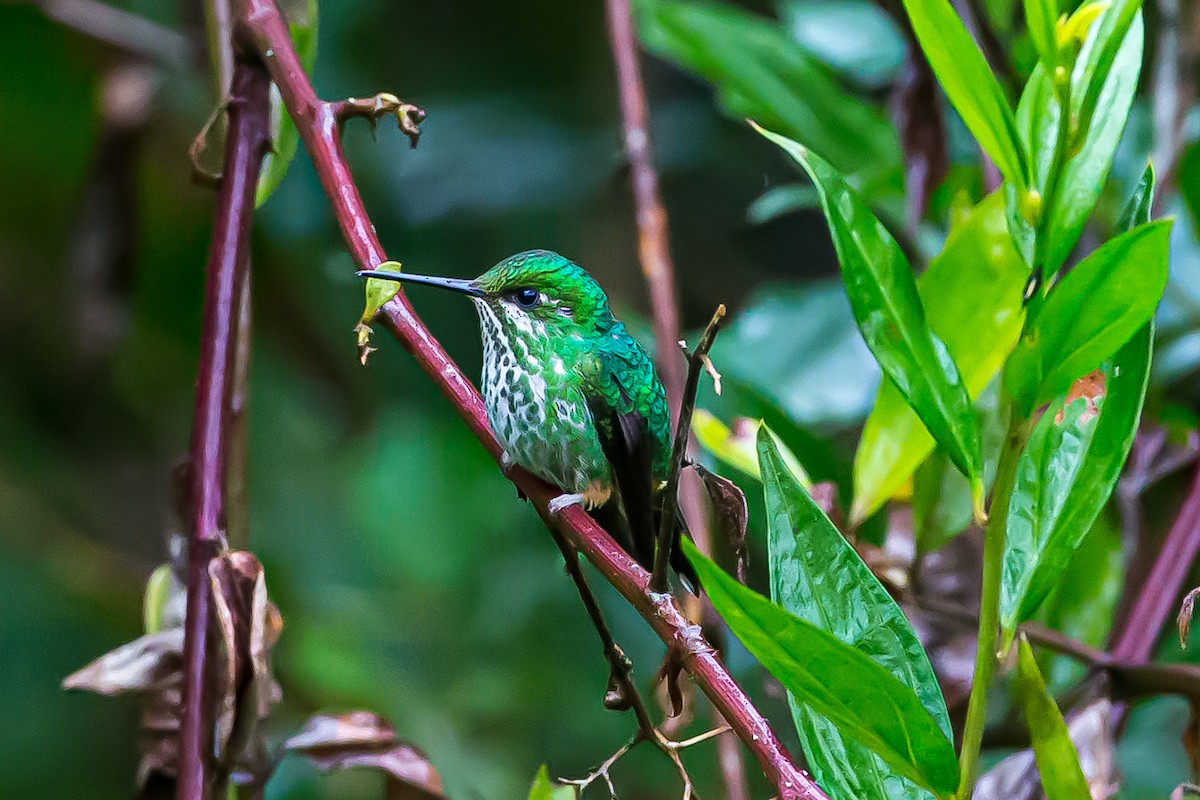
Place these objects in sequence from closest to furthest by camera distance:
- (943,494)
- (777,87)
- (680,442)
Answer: (680,442) < (943,494) < (777,87)

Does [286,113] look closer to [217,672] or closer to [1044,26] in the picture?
[217,672]

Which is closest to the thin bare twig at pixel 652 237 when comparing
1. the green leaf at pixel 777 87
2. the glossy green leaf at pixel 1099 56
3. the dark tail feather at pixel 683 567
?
the dark tail feather at pixel 683 567

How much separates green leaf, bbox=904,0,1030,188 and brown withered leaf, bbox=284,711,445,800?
0.63 metres

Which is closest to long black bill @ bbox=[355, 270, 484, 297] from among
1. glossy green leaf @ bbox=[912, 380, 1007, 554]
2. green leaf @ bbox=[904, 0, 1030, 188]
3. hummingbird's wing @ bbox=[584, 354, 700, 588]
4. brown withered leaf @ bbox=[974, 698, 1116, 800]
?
hummingbird's wing @ bbox=[584, 354, 700, 588]

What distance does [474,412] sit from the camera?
30.6 inches

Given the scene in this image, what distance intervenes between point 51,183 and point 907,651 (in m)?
Answer: 2.30

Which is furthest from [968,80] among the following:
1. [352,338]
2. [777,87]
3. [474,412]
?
[352,338]

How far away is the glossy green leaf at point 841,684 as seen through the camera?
591mm

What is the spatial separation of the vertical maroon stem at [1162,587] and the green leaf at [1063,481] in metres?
0.47

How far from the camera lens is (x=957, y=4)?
1.44 metres

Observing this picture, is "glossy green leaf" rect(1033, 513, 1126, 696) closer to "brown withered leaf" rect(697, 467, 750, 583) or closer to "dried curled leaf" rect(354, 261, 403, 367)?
"brown withered leaf" rect(697, 467, 750, 583)

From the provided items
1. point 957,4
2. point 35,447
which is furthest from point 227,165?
point 35,447

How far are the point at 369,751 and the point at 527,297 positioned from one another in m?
0.40

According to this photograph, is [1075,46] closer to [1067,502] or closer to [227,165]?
[1067,502]
